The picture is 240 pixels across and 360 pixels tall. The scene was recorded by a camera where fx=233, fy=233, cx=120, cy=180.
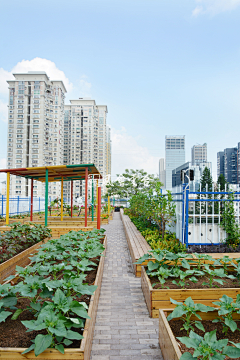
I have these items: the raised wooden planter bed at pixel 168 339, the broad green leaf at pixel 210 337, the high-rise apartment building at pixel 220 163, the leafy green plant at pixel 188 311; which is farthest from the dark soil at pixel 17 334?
the high-rise apartment building at pixel 220 163

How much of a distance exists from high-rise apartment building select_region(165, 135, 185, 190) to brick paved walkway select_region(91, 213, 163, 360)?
94.5 meters

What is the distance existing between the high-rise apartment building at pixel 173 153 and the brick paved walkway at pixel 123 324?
3722 inches

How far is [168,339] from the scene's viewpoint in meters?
2.06

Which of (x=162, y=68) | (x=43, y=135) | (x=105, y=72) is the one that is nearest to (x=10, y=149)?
(x=43, y=135)

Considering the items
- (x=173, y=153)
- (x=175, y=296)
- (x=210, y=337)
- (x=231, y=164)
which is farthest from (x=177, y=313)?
(x=173, y=153)

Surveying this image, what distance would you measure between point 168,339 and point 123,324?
3.33ft

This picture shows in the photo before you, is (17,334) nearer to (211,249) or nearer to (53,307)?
(53,307)

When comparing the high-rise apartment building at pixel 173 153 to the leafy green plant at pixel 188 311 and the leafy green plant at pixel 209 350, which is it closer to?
the leafy green plant at pixel 188 311

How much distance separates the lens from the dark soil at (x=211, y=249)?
5.71 meters

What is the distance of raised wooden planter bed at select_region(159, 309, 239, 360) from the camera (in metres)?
1.88

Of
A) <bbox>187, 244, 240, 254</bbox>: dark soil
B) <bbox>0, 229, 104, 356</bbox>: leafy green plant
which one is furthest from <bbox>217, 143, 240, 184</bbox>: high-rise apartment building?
<bbox>0, 229, 104, 356</bbox>: leafy green plant

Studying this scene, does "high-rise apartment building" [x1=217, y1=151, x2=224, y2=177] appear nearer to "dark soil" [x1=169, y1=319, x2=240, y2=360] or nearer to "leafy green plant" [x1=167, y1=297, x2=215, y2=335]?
"dark soil" [x1=169, y1=319, x2=240, y2=360]

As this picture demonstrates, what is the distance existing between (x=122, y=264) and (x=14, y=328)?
11.9 ft

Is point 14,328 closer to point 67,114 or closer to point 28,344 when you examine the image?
point 28,344
